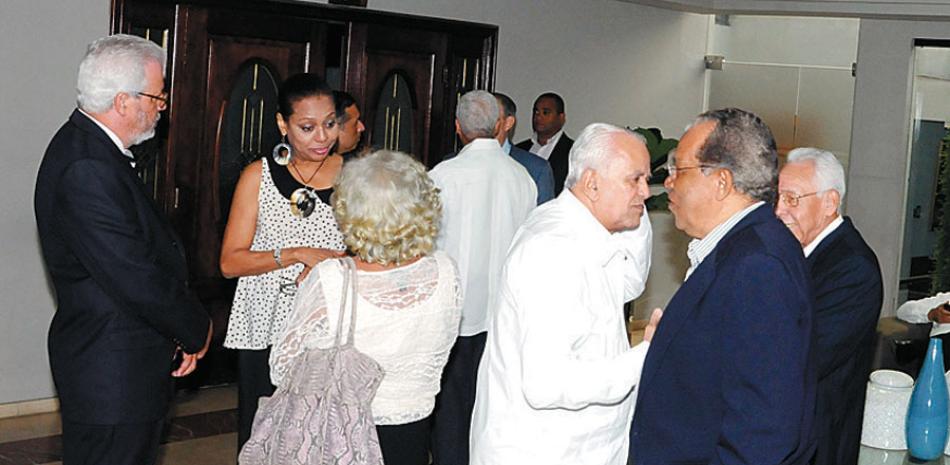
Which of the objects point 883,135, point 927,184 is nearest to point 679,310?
point 883,135

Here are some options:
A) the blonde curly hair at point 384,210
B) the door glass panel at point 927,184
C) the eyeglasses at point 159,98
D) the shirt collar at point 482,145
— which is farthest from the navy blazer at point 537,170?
the door glass panel at point 927,184

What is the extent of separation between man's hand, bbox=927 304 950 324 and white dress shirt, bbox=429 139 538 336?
1.76 metres

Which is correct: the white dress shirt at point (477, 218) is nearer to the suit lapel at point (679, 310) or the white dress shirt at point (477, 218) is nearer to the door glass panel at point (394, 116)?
the suit lapel at point (679, 310)

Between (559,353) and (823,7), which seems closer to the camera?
(559,353)

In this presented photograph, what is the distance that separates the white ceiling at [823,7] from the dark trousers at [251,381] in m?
6.95

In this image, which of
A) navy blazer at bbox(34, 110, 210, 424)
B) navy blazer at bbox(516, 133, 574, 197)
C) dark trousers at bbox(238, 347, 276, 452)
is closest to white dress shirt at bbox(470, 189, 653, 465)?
navy blazer at bbox(34, 110, 210, 424)

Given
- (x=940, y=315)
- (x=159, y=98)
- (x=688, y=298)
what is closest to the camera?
(x=688, y=298)

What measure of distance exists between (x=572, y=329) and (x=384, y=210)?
1.89ft

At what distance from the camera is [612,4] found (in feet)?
33.6

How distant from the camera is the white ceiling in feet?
33.2

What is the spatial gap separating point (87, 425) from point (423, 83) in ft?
17.2

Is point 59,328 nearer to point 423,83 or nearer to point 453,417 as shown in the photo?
point 453,417

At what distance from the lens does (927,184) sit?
10930mm

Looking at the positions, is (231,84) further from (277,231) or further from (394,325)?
(394,325)
